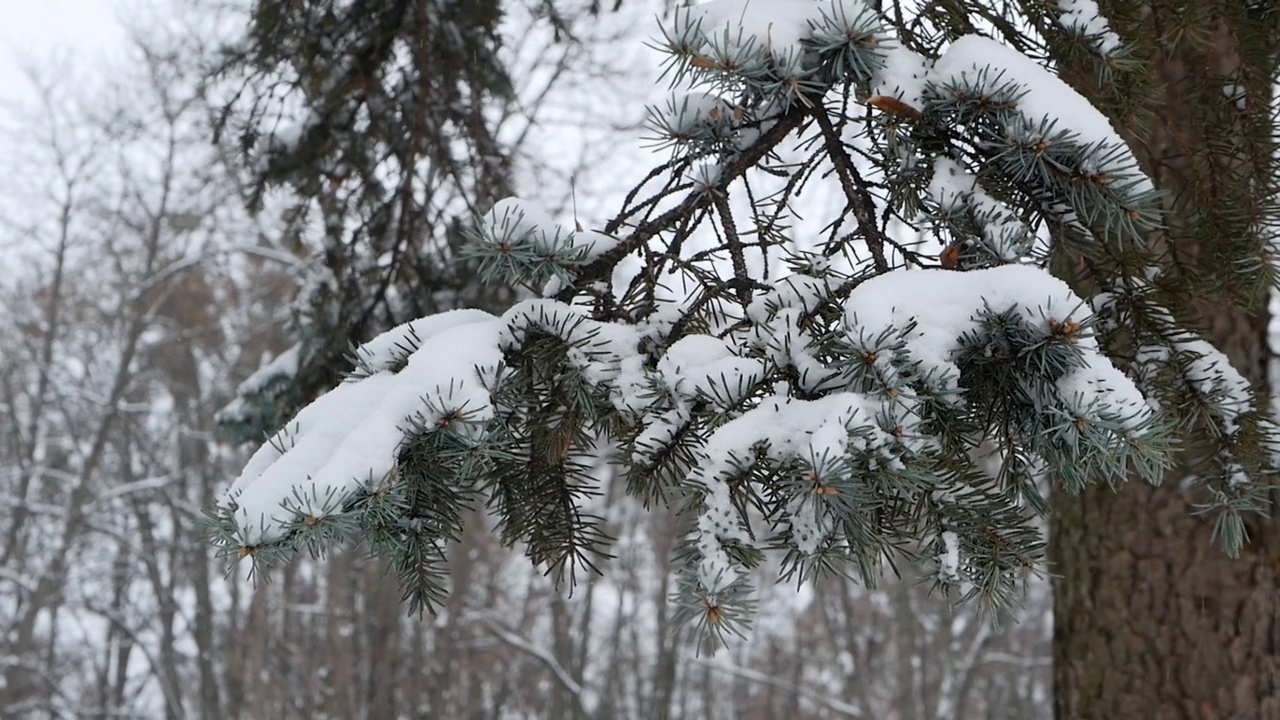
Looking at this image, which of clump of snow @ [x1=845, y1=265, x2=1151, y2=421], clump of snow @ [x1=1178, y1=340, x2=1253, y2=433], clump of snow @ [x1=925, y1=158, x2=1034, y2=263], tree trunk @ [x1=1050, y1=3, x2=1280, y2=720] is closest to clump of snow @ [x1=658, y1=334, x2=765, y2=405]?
clump of snow @ [x1=845, y1=265, x2=1151, y2=421]

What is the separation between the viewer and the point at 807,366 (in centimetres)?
117

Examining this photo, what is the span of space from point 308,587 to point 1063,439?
53.3 feet

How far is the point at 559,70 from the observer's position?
9047 millimetres

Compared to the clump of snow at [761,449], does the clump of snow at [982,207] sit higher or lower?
higher

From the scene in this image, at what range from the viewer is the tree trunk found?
271 cm

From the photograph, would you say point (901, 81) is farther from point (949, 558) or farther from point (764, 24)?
point (949, 558)

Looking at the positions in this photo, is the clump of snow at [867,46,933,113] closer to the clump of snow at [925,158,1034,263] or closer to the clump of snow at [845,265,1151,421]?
the clump of snow at [925,158,1034,263]

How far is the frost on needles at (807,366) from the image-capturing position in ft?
3.62

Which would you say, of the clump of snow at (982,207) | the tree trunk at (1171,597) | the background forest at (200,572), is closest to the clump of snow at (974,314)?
the clump of snow at (982,207)

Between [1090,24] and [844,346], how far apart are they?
85 centimetres

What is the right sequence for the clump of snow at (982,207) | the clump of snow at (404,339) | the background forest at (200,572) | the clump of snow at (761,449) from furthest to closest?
the background forest at (200,572)
the clump of snow at (404,339)
the clump of snow at (982,207)
the clump of snow at (761,449)

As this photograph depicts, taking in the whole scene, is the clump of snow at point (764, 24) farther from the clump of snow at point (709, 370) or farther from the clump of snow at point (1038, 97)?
the clump of snow at point (709, 370)

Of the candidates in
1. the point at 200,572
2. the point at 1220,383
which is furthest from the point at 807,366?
the point at 200,572

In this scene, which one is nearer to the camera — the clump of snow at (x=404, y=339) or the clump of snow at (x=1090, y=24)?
the clump of snow at (x=404, y=339)
